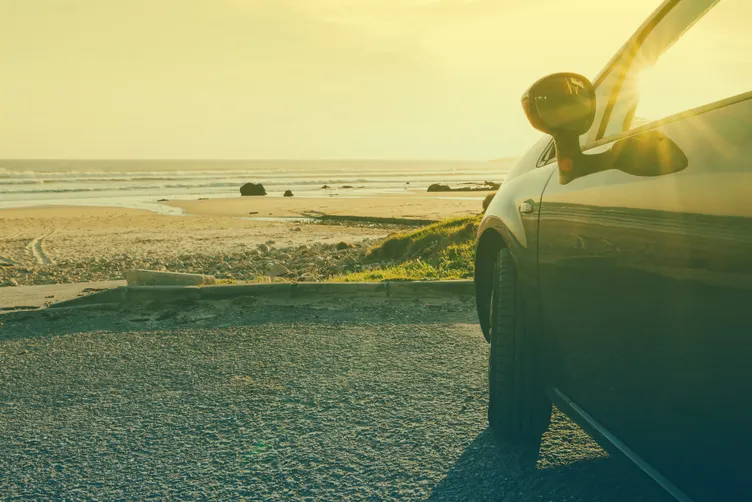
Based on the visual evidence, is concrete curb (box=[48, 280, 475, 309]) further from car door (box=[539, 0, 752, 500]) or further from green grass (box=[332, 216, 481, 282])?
car door (box=[539, 0, 752, 500])

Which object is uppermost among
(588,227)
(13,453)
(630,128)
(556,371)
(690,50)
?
(690,50)

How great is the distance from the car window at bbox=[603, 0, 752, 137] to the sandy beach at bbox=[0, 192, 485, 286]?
662cm

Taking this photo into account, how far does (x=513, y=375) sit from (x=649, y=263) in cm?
114

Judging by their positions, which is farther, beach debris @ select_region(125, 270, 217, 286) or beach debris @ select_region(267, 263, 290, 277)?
beach debris @ select_region(267, 263, 290, 277)

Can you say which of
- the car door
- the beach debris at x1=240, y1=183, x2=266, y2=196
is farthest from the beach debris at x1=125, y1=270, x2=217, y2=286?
the beach debris at x1=240, y1=183, x2=266, y2=196

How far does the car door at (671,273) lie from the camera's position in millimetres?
1351

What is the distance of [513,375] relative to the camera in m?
2.68

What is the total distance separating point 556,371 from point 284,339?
2909 mm

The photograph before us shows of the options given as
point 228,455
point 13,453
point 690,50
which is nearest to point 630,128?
point 690,50

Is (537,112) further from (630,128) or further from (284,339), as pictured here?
(284,339)

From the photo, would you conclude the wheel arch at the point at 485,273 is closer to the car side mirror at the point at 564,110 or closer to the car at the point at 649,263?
the car at the point at 649,263

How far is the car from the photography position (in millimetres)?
1372

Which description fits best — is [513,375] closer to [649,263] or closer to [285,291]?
[649,263]

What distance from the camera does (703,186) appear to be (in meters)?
1.43
